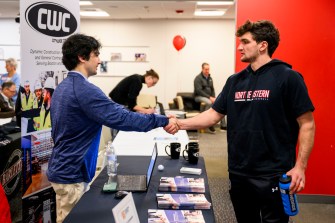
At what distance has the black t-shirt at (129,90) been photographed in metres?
4.74

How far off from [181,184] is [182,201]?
0.23m

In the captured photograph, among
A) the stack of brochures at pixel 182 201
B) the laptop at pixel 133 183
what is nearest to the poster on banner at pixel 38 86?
the laptop at pixel 133 183

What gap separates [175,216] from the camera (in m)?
1.53

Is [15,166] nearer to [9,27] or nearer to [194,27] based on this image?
[194,27]

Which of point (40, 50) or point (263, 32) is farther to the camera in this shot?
point (40, 50)

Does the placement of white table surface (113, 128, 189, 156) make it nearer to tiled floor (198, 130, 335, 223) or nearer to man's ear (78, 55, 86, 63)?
tiled floor (198, 130, 335, 223)

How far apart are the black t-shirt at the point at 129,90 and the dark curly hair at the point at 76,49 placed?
2.80m

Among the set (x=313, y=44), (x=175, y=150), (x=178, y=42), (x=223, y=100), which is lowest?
(x=175, y=150)

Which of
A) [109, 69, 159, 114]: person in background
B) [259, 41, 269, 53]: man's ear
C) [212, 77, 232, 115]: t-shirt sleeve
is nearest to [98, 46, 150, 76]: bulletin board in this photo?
[109, 69, 159, 114]: person in background

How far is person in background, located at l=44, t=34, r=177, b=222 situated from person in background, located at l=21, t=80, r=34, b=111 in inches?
23.0

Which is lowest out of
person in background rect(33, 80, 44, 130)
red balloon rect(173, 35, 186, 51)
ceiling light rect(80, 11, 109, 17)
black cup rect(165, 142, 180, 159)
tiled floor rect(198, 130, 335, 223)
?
tiled floor rect(198, 130, 335, 223)

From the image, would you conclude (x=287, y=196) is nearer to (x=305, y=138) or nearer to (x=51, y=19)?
(x=305, y=138)

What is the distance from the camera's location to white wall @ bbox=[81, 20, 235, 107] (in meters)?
9.17

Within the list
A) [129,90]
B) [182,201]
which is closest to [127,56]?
[129,90]
